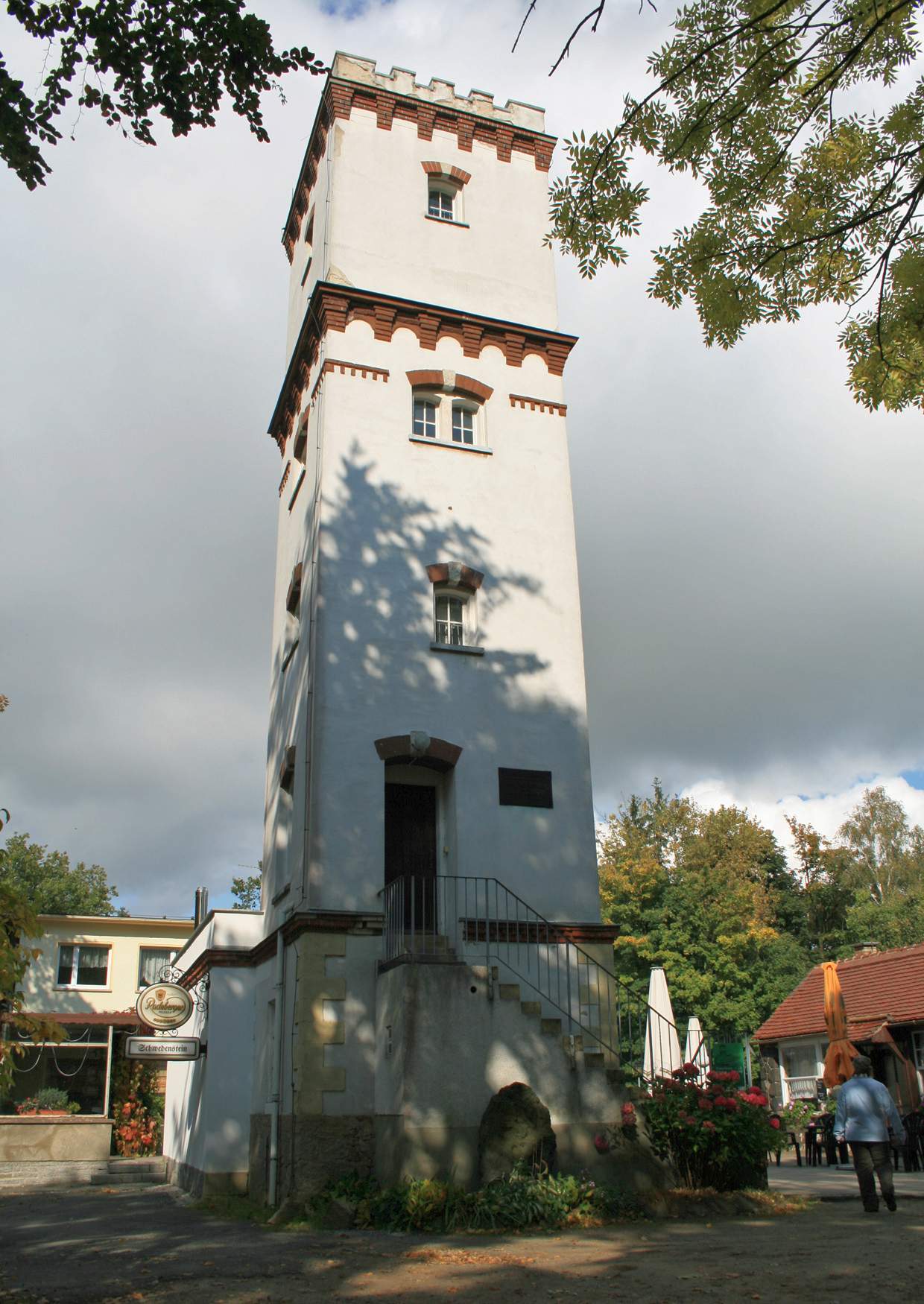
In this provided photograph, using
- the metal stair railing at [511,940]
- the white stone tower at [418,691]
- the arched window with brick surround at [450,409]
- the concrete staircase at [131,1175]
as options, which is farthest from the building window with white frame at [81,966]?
the arched window with brick surround at [450,409]

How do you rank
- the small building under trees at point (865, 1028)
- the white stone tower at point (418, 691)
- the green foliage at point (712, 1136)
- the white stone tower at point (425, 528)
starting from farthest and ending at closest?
the small building under trees at point (865, 1028)
the white stone tower at point (425, 528)
the white stone tower at point (418, 691)
the green foliage at point (712, 1136)

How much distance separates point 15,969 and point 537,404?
1464 centimetres

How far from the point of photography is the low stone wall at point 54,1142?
2673 cm

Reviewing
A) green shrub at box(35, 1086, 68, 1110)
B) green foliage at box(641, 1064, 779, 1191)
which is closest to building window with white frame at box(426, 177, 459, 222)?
green foliage at box(641, 1064, 779, 1191)

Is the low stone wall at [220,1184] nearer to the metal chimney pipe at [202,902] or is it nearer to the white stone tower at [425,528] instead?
the white stone tower at [425,528]

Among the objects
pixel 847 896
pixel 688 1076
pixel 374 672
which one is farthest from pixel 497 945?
pixel 847 896

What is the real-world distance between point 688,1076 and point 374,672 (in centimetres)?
696

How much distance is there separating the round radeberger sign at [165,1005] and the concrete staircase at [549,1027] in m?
7.39

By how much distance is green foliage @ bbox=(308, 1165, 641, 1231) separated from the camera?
37.4ft

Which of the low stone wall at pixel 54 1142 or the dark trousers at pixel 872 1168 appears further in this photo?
the low stone wall at pixel 54 1142

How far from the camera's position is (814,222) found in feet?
24.1

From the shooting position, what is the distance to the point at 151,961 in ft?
120

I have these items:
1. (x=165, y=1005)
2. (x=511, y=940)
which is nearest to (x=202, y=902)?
(x=165, y=1005)

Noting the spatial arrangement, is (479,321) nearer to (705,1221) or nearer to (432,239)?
(432,239)
